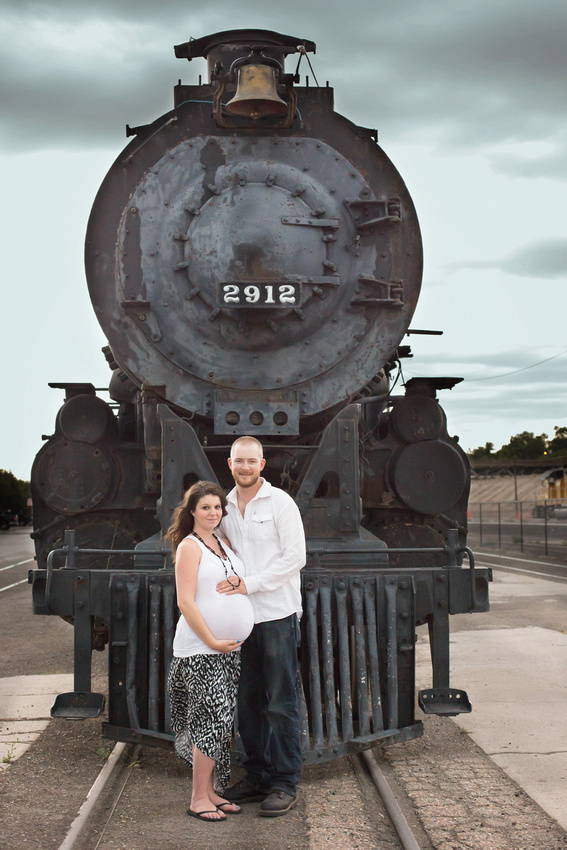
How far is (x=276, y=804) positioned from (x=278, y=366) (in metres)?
2.49

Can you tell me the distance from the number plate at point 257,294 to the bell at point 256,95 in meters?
1.12

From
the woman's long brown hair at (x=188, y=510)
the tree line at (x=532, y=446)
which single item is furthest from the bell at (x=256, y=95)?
the tree line at (x=532, y=446)

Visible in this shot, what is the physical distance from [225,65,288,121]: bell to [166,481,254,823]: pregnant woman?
2611mm

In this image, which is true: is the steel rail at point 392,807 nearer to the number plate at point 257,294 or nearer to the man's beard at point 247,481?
the man's beard at point 247,481

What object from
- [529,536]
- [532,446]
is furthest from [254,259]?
[532,446]

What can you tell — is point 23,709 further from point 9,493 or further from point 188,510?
point 9,493

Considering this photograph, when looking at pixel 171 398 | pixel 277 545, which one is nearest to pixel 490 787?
pixel 277 545

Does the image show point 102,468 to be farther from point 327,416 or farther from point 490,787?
point 490,787

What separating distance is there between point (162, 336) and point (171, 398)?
0.38 meters

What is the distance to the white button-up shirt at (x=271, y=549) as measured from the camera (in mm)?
4148

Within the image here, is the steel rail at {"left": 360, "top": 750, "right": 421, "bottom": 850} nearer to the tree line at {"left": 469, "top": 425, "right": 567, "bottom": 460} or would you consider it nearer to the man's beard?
the man's beard

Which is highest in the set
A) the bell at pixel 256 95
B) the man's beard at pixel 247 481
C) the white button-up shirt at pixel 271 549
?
the bell at pixel 256 95

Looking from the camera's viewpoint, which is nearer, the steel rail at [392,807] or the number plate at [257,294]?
the steel rail at [392,807]

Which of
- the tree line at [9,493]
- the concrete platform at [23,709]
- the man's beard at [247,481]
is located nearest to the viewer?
the man's beard at [247,481]
